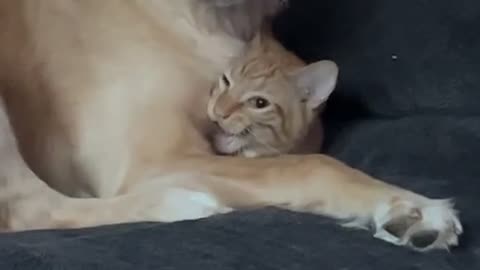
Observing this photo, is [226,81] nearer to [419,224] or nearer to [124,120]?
[124,120]

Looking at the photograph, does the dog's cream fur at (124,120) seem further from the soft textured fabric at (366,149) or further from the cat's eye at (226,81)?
the soft textured fabric at (366,149)

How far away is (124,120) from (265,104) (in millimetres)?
210

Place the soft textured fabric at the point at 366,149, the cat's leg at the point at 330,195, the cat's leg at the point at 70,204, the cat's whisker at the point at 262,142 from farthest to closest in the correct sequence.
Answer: the cat's whisker at the point at 262,142 → the cat's leg at the point at 70,204 → the cat's leg at the point at 330,195 → the soft textured fabric at the point at 366,149

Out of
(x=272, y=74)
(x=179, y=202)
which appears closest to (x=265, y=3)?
(x=272, y=74)

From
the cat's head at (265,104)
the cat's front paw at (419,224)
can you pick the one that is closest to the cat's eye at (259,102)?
the cat's head at (265,104)

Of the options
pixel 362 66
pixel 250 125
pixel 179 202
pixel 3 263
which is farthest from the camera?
pixel 362 66

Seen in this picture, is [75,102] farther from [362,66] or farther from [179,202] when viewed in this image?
[362,66]

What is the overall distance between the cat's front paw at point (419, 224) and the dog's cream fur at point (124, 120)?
0.08 metres

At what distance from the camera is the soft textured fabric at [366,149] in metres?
1.25

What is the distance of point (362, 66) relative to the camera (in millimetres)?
1987

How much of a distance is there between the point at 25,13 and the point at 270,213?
0.56 meters

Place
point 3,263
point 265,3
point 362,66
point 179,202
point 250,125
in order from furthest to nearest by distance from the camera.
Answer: point 362,66
point 265,3
point 250,125
point 179,202
point 3,263

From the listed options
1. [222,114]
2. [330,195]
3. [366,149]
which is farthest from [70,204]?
[366,149]

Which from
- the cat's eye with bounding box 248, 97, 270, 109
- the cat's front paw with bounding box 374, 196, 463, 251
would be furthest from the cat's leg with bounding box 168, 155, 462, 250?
the cat's eye with bounding box 248, 97, 270, 109
